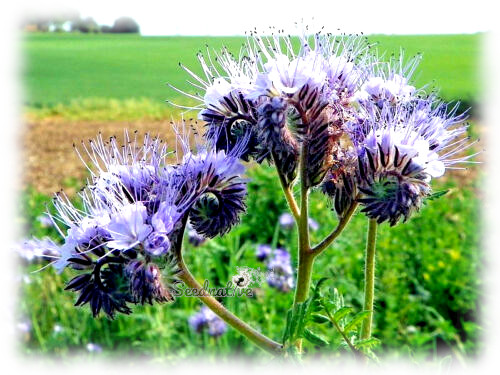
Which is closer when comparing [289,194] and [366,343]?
[366,343]

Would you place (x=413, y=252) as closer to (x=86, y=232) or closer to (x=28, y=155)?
(x=86, y=232)

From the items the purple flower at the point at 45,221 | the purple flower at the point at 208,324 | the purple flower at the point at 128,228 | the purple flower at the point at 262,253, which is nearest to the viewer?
the purple flower at the point at 128,228

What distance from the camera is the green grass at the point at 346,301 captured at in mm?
5281

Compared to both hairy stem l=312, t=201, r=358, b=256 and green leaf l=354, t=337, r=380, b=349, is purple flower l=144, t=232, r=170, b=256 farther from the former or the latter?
green leaf l=354, t=337, r=380, b=349

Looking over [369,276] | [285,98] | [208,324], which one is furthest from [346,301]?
[285,98]

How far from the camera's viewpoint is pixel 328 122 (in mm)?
2289

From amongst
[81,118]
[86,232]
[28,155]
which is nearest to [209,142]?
[86,232]

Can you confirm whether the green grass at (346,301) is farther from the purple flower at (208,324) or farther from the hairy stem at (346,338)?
Answer: the hairy stem at (346,338)

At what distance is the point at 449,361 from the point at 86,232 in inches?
52.1

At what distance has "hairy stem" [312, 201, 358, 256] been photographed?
2.28 m

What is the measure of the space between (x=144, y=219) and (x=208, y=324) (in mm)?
3208

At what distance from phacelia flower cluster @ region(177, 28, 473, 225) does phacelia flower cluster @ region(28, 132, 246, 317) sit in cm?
15

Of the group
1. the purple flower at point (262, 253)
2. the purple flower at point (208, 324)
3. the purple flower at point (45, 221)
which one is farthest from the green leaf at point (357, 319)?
the purple flower at point (45, 221)

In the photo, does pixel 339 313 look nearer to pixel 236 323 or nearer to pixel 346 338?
pixel 346 338
